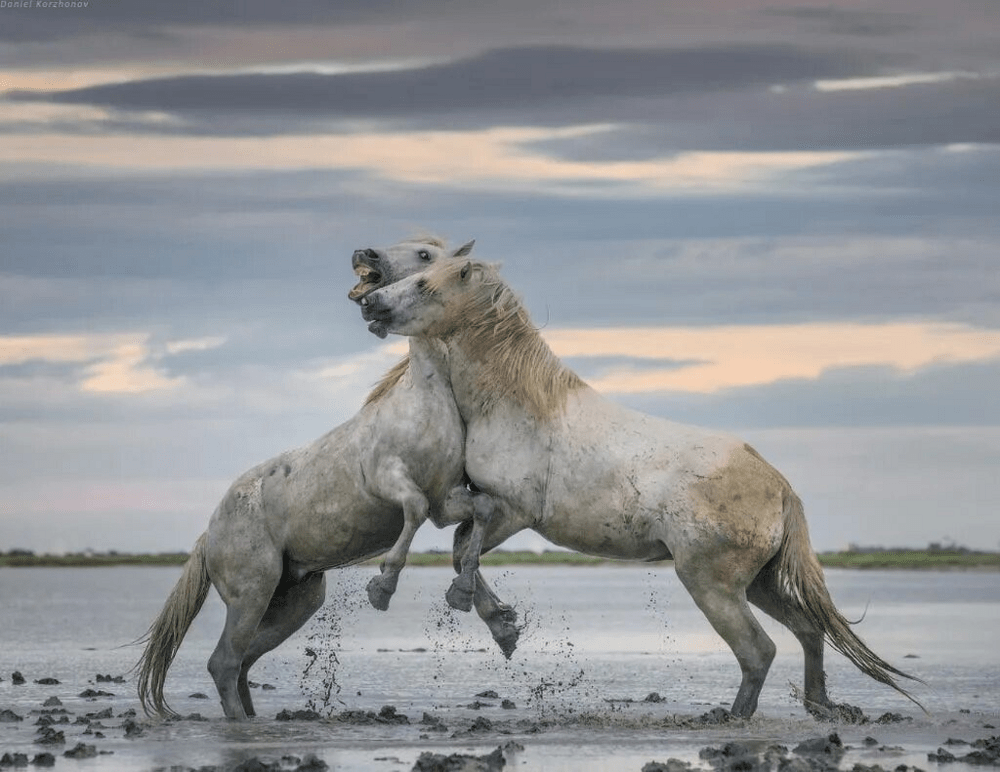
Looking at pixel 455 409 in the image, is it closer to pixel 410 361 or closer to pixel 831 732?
pixel 410 361

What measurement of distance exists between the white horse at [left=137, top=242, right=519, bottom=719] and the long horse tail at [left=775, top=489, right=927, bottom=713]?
1960 millimetres

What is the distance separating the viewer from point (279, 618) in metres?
13.2

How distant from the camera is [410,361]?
12.4 meters

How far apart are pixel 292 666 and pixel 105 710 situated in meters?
6.84

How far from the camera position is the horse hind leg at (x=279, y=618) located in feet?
43.2

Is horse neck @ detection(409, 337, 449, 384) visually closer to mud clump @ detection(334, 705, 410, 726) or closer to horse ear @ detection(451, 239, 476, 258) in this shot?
horse ear @ detection(451, 239, 476, 258)

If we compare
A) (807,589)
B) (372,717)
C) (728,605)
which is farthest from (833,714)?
(372,717)

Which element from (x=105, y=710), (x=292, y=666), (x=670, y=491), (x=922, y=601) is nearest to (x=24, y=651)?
(x=292, y=666)

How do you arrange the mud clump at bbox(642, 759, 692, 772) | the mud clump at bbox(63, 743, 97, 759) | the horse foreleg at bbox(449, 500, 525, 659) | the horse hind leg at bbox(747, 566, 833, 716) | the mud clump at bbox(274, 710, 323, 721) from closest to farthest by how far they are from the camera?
the mud clump at bbox(642, 759, 692, 772), the mud clump at bbox(63, 743, 97, 759), the horse foreleg at bbox(449, 500, 525, 659), the horse hind leg at bbox(747, 566, 833, 716), the mud clump at bbox(274, 710, 323, 721)

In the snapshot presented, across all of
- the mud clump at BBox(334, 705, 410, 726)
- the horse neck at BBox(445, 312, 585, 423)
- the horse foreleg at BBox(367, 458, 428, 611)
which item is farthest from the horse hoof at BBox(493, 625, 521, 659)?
the horse neck at BBox(445, 312, 585, 423)

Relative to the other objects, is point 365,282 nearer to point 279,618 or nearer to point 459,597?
point 459,597

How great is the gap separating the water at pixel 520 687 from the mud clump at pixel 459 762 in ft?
0.65

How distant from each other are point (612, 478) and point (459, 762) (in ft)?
8.72

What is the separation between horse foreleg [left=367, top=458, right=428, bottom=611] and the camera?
11664 millimetres
